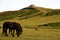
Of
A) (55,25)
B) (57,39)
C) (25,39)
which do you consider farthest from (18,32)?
(55,25)

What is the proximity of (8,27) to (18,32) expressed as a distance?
128cm

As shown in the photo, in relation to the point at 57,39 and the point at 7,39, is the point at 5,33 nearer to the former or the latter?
the point at 7,39

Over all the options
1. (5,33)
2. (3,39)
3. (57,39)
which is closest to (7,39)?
(3,39)

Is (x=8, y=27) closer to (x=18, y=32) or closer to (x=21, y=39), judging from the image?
(x=18, y=32)

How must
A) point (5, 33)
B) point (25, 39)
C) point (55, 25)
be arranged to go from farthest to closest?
point (55, 25) < point (5, 33) < point (25, 39)

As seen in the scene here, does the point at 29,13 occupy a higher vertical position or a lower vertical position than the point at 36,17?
higher

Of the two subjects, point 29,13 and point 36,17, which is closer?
point 36,17

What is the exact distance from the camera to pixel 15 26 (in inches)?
1062

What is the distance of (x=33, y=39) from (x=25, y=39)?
0.80 metres

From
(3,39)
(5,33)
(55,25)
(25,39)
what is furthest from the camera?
(55,25)

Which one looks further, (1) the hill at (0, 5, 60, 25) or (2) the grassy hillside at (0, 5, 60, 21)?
(2) the grassy hillside at (0, 5, 60, 21)

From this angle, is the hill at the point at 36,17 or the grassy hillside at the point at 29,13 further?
the grassy hillside at the point at 29,13

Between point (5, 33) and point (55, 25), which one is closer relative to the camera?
point (5, 33)

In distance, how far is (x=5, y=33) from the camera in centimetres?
2647
